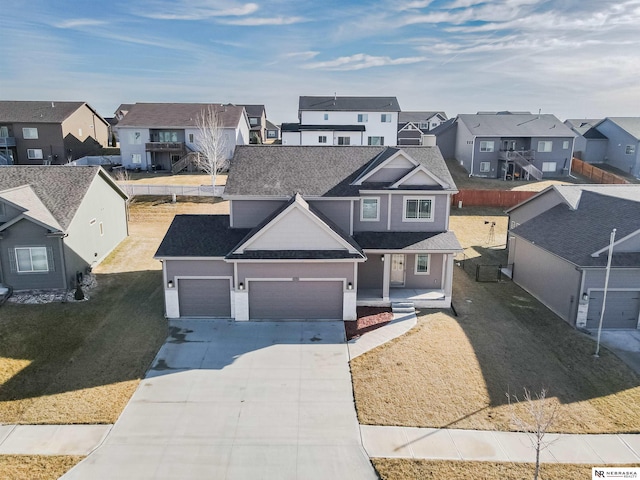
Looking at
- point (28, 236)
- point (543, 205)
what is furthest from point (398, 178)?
point (28, 236)

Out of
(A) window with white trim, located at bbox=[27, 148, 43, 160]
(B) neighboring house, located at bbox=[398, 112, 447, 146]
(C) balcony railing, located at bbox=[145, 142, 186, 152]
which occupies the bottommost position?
(A) window with white trim, located at bbox=[27, 148, 43, 160]

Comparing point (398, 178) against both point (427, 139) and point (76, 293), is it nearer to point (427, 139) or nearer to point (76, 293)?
point (427, 139)

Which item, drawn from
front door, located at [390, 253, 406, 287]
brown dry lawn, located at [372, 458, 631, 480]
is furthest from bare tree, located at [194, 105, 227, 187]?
brown dry lawn, located at [372, 458, 631, 480]

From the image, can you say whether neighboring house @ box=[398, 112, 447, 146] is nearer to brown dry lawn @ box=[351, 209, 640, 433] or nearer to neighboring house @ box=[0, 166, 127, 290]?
neighboring house @ box=[0, 166, 127, 290]

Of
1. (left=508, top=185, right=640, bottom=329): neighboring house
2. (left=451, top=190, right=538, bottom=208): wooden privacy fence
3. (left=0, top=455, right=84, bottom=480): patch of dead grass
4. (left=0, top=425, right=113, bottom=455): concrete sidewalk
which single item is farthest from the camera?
(left=451, top=190, right=538, bottom=208): wooden privacy fence

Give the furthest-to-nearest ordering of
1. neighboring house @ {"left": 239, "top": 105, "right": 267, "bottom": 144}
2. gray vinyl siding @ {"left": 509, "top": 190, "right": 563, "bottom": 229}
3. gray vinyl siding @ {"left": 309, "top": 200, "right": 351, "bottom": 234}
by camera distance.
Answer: neighboring house @ {"left": 239, "top": 105, "right": 267, "bottom": 144} < gray vinyl siding @ {"left": 509, "top": 190, "right": 563, "bottom": 229} < gray vinyl siding @ {"left": 309, "top": 200, "right": 351, "bottom": 234}
